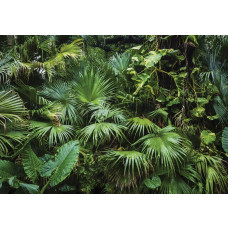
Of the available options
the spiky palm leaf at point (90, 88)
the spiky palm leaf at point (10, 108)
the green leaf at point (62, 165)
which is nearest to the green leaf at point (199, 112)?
the spiky palm leaf at point (90, 88)

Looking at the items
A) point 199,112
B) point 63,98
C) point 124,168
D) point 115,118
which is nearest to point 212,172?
point 199,112

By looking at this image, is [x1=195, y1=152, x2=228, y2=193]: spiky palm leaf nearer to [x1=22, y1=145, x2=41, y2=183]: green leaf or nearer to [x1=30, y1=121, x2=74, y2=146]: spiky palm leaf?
[x1=30, y1=121, x2=74, y2=146]: spiky palm leaf

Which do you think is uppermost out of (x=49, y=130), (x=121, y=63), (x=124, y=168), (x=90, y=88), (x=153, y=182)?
(x=121, y=63)

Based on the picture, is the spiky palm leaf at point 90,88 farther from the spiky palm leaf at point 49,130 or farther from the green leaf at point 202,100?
the green leaf at point 202,100

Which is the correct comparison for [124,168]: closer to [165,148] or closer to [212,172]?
[165,148]

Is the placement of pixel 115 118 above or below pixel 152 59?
below

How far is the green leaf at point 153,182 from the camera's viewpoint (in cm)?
227

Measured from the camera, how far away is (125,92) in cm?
325

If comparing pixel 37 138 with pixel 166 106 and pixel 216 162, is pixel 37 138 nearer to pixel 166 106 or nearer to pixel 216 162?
pixel 166 106

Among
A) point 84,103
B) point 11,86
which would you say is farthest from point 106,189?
point 11,86

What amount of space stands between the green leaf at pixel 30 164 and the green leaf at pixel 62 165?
0.10m

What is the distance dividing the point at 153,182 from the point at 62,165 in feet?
3.30

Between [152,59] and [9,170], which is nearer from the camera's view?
[9,170]

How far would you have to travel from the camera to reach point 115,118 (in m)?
2.82
